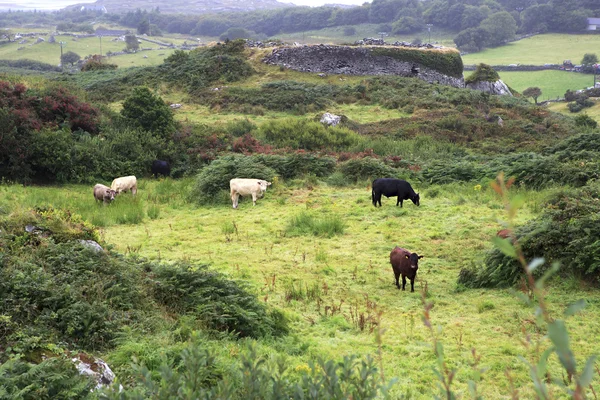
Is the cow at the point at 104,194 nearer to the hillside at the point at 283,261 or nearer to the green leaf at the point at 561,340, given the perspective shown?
the hillside at the point at 283,261

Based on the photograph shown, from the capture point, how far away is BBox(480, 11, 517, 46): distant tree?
107 m

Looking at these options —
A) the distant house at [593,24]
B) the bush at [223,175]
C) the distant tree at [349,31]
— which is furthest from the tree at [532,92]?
the distant tree at [349,31]

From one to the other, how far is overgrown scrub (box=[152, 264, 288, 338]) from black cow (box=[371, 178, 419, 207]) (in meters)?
7.66

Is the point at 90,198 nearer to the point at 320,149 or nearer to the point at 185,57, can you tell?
the point at 320,149

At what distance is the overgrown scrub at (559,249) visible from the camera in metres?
8.91

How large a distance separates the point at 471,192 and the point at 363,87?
2481cm

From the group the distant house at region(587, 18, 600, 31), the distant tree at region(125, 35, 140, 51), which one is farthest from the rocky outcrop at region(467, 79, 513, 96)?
the distant house at region(587, 18, 600, 31)

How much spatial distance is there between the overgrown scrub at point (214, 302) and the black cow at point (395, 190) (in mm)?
7664

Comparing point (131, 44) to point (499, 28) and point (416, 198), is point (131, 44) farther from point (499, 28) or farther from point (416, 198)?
point (416, 198)

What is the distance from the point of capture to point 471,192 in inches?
647

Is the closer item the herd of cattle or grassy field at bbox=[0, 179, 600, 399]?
grassy field at bbox=[0, 179, 600, 399]

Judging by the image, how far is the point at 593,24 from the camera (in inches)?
4311

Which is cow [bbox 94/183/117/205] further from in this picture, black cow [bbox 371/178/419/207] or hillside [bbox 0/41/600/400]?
black cow [bbox 371/178/419/207]

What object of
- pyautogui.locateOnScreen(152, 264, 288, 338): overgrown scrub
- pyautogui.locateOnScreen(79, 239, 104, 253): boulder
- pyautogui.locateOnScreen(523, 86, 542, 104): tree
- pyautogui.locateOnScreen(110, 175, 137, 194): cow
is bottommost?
pyautogui.locateOnScreen(523, 86, 542, 104): tree
